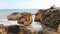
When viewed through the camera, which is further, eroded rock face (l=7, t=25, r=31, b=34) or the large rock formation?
the large rock formation

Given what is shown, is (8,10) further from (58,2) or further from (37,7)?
(58,2)

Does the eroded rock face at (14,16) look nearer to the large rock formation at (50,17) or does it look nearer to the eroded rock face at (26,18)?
the eroded rock face at (26,18)

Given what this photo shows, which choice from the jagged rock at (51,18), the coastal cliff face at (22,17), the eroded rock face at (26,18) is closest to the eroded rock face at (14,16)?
the coastal cliff face at (22,17)

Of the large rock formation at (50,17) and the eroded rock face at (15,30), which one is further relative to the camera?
the large rock formation at (50,17)

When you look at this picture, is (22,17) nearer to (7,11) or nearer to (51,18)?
(7,11)

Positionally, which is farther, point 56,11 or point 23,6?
point 56,11

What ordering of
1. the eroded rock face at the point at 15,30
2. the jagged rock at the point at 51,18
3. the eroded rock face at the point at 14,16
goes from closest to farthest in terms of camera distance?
the eroded rock face at the point at 15,30, the eroded rock face at the point at 14,16, the jagged rock at the point at 51,18

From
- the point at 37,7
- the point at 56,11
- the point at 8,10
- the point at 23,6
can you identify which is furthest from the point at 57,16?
the point at 8,10

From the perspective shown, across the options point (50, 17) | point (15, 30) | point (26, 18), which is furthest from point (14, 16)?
point (15, 30)

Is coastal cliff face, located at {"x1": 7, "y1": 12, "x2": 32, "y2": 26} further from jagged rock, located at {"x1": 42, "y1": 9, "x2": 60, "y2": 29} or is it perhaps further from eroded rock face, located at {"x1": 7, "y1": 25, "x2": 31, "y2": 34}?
eroded rock face, located at {"x1": 7, "y1": 25, "x2": 31, "y2": 34}

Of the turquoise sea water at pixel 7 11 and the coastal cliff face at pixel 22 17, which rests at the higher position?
the turquoise sea water at pixel 7 11

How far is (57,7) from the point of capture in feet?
16.2

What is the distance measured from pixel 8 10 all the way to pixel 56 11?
4.64 feet

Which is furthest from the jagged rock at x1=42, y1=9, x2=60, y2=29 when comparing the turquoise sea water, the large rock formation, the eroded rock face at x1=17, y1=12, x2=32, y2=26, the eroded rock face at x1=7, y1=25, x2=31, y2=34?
the eroded rock face at x1=7, y1=25, x2=31, y2=34
